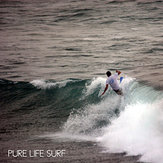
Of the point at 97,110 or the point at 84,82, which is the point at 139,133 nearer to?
the point at 97,110

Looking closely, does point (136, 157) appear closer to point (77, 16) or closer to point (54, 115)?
point (54, 115)

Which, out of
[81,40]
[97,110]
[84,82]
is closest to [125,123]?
[97,110]

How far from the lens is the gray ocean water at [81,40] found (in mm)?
21688

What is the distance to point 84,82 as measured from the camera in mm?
19500

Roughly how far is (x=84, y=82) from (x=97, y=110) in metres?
3.46

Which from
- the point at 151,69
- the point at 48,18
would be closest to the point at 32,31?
the point at 48,18

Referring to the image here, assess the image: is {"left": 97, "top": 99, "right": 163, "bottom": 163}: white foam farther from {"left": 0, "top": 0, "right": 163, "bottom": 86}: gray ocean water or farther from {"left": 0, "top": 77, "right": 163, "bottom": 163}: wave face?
{"left": 0, "top": 0, "right": 163, "bottom": 86}: gray ocean water

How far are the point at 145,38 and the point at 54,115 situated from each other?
43.0 ft

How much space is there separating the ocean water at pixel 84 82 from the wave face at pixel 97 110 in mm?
38

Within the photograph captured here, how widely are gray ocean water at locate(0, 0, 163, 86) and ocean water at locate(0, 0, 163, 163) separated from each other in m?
0.07

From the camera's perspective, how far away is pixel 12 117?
53.9 ft

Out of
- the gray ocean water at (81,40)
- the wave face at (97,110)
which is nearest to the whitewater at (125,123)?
the wave face at (97,110)

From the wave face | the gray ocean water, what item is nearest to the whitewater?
the wave face

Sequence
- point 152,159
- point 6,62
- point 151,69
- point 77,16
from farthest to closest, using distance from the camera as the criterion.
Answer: point 77,16
point 6,62
point 151,69
point 152,159
